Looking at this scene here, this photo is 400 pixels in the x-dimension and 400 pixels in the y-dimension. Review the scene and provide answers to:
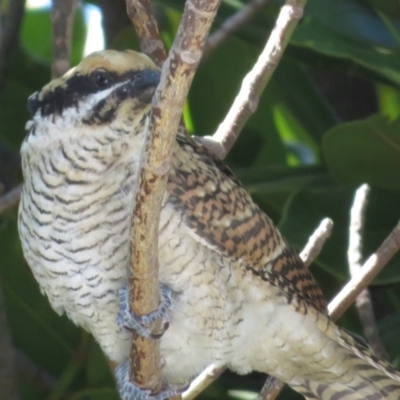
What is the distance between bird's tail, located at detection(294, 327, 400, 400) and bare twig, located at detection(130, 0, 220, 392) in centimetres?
64

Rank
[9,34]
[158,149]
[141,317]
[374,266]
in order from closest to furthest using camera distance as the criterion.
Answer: [158,149], [141,317], [374,266], [9,34]

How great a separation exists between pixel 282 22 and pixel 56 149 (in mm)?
579

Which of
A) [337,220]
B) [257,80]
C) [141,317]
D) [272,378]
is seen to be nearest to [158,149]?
[141,317]

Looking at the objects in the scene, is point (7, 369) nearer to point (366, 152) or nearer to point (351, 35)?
point (366, 152)

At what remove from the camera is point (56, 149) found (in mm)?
2008

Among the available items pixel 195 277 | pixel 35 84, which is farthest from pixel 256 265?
pixel 35 84

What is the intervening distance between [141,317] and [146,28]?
0.81 metres

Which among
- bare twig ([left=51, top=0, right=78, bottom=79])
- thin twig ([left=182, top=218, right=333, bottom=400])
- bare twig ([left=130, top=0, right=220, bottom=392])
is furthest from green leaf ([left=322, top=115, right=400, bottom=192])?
bare twig ([left=130, top=0, right=220, bottom=392])

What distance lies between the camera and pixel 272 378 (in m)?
2.33

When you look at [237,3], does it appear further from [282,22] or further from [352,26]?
[282,22]

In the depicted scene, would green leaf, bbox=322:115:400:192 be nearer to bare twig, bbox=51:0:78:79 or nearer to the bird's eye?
bare twig, bbox=51:0:78:79

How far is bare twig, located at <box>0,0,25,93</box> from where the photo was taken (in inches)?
116

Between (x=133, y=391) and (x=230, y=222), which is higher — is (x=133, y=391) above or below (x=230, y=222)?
below

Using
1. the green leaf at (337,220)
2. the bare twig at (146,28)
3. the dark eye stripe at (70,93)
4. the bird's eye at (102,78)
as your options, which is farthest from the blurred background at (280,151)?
the bird's eye at (102,78)
